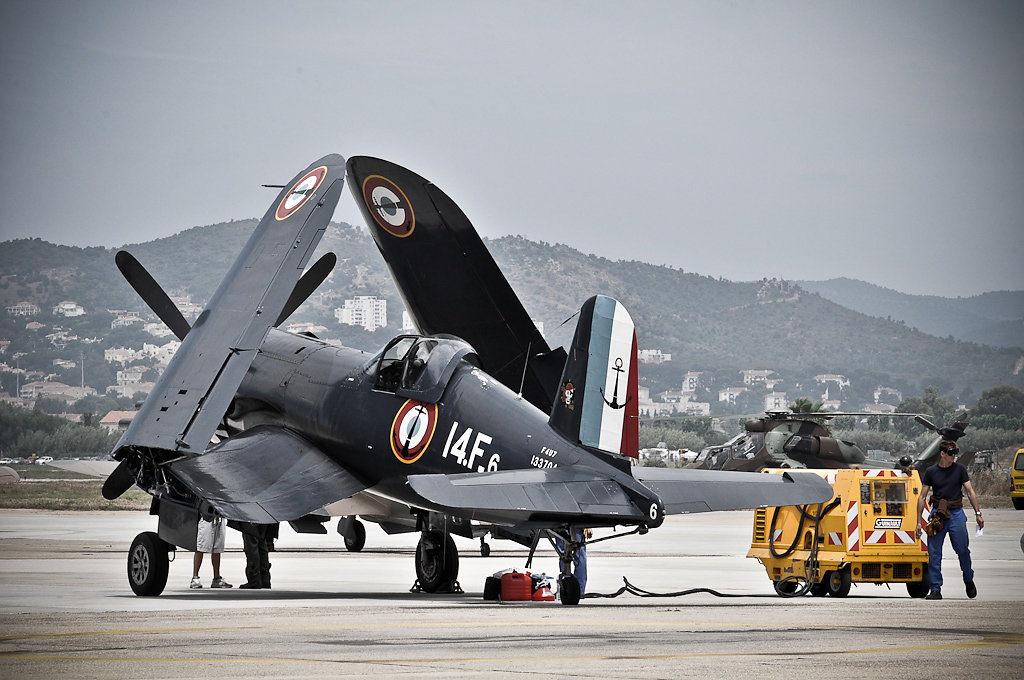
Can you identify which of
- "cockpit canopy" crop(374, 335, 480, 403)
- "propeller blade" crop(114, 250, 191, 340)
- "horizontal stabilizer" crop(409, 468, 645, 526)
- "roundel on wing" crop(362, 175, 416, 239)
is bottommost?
"horizontal stabilizer" crop(409, 468, 645, 526)

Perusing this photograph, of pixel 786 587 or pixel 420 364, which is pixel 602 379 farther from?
pixel 786 587

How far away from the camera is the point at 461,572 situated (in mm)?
20562

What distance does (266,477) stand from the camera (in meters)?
15.7

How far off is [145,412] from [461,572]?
21.3 ft

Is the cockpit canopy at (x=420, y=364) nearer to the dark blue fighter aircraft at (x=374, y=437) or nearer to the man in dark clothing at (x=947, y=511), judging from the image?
the dark blue fighter aircraft at (x=374, y=437)

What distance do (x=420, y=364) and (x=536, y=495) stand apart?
2.94 metres

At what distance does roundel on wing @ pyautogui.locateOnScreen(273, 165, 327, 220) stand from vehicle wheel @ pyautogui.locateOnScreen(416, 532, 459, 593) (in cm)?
449

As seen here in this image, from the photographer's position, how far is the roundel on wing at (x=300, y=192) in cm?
1766

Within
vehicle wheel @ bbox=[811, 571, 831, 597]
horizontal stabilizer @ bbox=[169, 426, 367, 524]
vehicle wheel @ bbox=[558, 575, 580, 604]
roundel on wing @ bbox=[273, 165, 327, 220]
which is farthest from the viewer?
roundel on wing @ bbox=[273, 165, 327, 220]

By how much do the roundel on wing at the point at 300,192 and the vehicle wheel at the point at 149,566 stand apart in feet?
14.8

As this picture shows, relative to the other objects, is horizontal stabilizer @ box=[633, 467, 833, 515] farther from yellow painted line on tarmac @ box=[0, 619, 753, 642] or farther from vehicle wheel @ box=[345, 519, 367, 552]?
vehicle wheel @ box=[345, 519, 367, 552]

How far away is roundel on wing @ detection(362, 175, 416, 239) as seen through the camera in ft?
71.7

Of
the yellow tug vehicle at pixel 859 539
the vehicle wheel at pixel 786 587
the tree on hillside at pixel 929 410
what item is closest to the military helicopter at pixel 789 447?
the yellow tug vehicle at pixel 859 539

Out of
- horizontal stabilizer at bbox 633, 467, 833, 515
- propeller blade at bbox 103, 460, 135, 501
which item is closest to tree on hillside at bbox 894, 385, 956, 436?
horizontal stabilizer at bbox 633, 467, 833, 515
